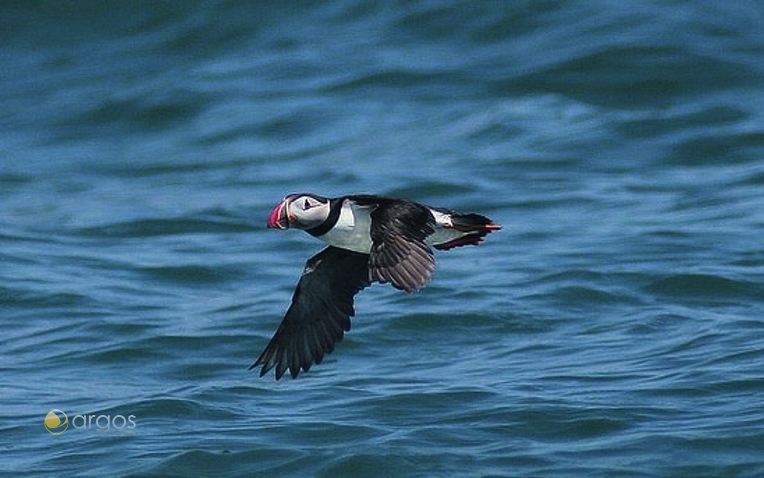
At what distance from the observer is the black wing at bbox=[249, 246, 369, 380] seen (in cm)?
692

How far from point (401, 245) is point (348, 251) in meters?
1.02

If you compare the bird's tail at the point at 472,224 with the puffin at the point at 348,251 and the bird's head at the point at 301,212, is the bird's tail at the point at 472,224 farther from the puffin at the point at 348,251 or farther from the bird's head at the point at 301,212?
the bird's head at the point at 301,212

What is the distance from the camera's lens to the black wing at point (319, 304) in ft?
22.7

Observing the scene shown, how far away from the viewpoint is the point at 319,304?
6.96 metres

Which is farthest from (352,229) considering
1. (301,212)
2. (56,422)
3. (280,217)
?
(56,422)

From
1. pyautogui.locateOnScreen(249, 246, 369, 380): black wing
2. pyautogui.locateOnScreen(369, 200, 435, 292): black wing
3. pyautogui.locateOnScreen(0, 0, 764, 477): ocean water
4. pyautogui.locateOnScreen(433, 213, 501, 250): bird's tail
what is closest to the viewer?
pyautogui.locateOnScreen(369, 200, 435, 292): black wing

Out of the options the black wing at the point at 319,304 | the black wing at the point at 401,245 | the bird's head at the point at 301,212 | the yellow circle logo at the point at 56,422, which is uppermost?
the bird's head at the point at 301,212

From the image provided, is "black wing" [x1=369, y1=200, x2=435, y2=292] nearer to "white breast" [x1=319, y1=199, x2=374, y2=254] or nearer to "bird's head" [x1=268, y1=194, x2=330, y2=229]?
"white breast" [x1=319, y1=199, x2=374, y2=254]

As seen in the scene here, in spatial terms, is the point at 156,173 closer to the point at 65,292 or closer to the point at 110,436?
the point at 65,292

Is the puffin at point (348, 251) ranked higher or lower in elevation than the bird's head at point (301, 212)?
lower

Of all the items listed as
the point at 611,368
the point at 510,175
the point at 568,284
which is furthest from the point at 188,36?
the point at 611,368

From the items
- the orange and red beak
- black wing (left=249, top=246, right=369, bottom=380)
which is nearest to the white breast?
the orange and red beak

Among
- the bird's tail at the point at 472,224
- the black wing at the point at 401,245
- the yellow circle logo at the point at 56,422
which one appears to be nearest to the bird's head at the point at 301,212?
the black wing at the point at 401,245

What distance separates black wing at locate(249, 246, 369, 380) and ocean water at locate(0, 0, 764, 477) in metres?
0.58
